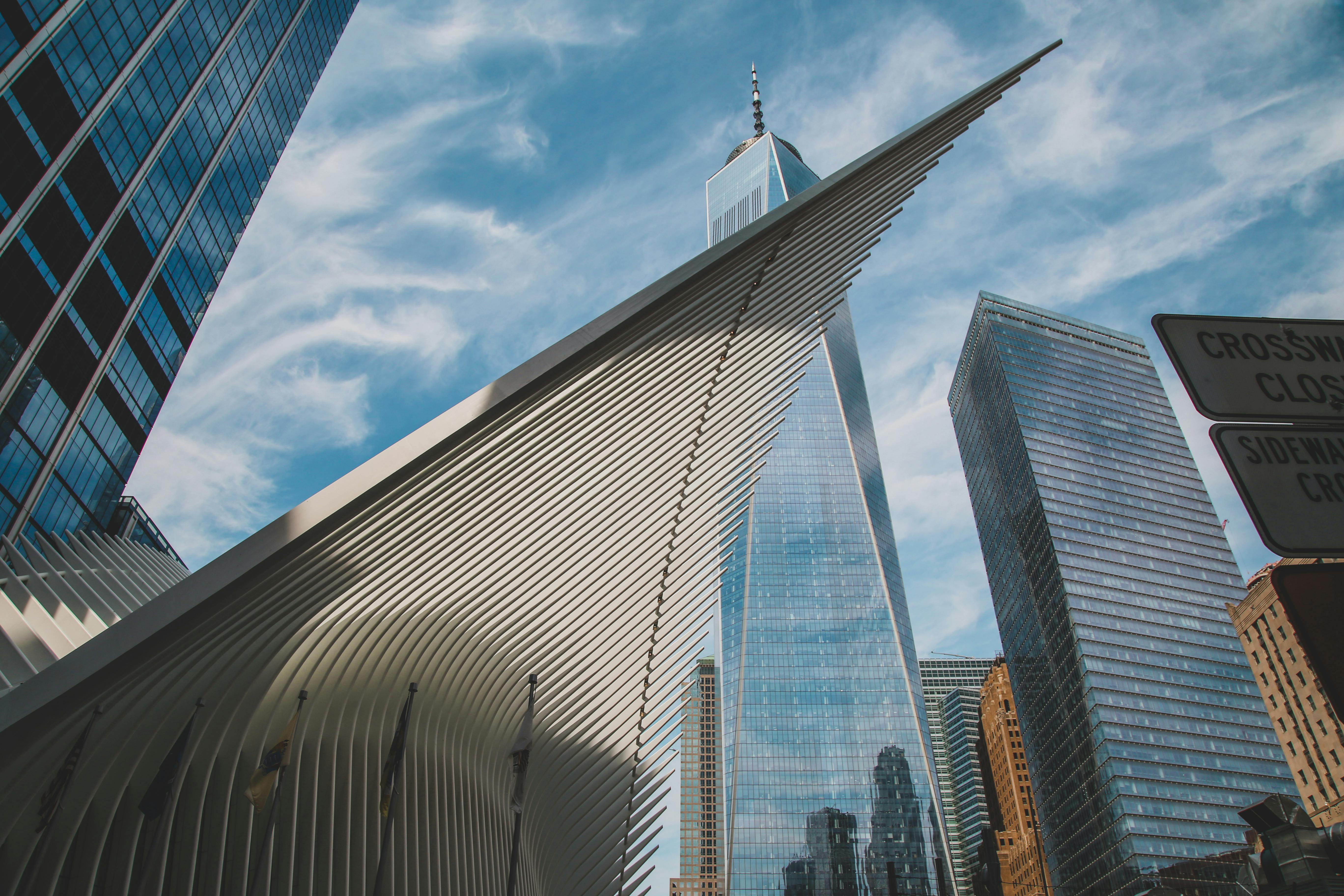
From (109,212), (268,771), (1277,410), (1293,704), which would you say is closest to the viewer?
(1277,410)

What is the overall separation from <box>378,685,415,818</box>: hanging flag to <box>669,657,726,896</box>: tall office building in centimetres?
12947

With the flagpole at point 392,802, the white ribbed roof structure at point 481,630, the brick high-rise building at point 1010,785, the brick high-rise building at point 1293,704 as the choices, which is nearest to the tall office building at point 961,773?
the brick high-rise building at point 1010,785

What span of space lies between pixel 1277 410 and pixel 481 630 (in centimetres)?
1395

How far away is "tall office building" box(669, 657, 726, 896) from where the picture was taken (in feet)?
493

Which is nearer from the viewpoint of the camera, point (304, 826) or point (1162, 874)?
point (304, 826)

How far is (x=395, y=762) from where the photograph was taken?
476 inches

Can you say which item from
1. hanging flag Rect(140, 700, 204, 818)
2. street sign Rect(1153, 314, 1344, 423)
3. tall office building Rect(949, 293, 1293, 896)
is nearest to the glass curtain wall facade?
tall office building Rect(949, 293, 1293, 896)

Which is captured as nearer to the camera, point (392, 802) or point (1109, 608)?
point (392, 802)

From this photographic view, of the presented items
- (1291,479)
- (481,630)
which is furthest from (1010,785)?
(1291,479)

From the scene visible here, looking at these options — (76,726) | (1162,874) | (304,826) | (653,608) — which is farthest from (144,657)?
(1162,874)

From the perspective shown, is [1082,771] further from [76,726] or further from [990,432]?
[76,726]

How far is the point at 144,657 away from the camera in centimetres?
1018

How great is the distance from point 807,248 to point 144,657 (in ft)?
45.8

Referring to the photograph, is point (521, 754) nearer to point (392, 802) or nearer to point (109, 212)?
point (392, 802)
